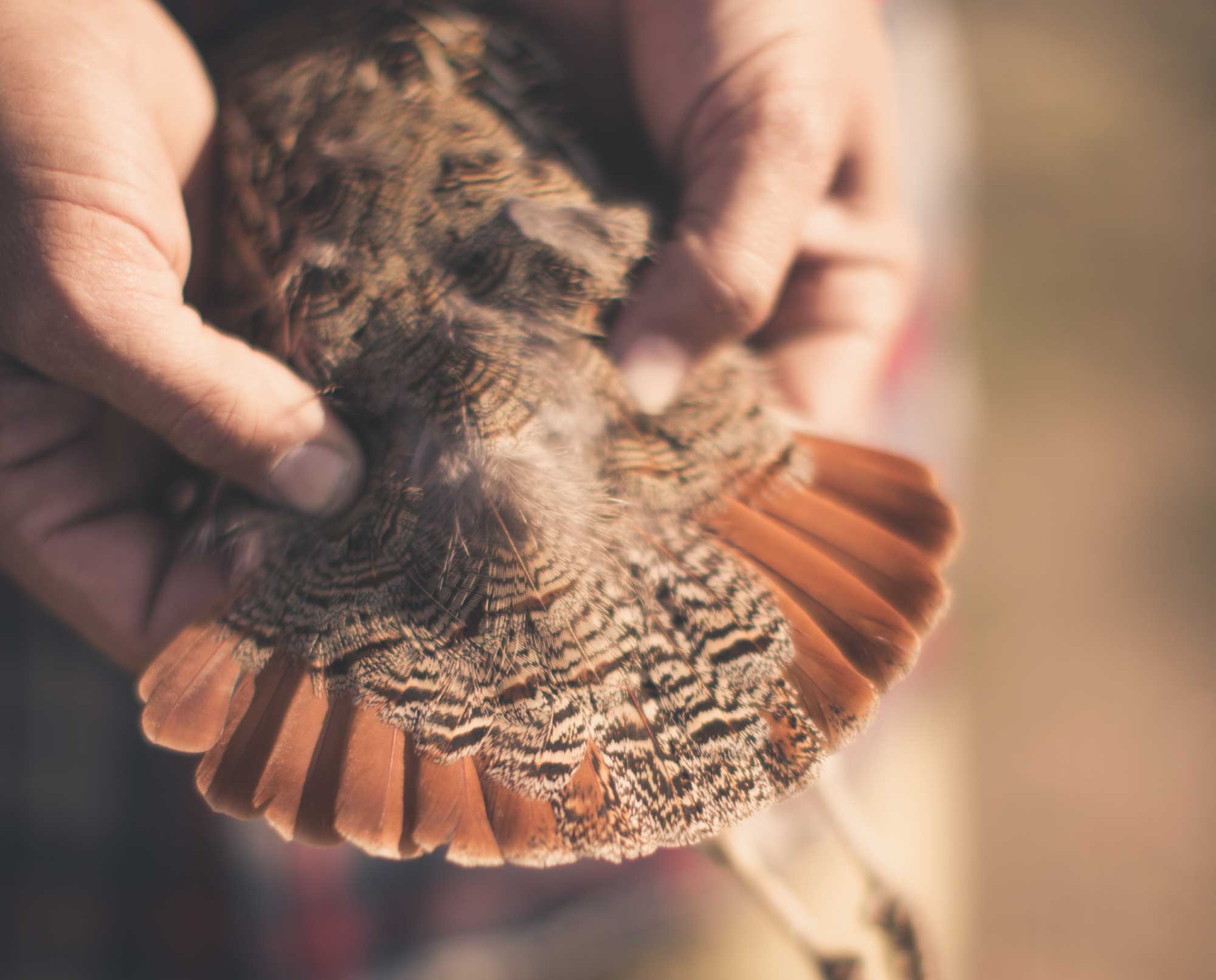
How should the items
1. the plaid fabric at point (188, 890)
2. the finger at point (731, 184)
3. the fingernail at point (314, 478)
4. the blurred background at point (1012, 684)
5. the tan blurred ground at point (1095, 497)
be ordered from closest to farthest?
the fingernail at point (314, 478)
the finger at point (731, 184)
the plaid fabric at point (188, 890)
the blurred background at point (1012, 684)
the tan blurred ground at point (1095, 497)

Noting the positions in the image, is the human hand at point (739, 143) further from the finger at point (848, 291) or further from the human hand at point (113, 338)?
the human hand at point (113, 338)

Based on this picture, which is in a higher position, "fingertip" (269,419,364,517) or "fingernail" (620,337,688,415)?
"fingernail" (620,337,688,415)

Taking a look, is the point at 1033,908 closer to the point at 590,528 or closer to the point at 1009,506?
the point at 1009,506

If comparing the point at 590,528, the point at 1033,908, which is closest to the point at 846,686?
the point at 590,528

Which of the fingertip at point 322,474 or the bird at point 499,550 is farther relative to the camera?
the fingertip at point 322,474

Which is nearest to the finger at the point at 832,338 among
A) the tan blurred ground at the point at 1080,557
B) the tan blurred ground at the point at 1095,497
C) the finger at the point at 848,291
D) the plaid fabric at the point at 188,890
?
the finger at the point at 848,291

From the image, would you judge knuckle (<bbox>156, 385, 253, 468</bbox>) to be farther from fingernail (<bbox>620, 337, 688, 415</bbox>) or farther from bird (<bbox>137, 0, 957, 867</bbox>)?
fingernail (<bbox>620, 337, 688, 415</bbox>)

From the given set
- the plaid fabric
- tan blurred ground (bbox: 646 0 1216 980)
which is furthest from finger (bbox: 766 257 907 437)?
the plaid fabric
